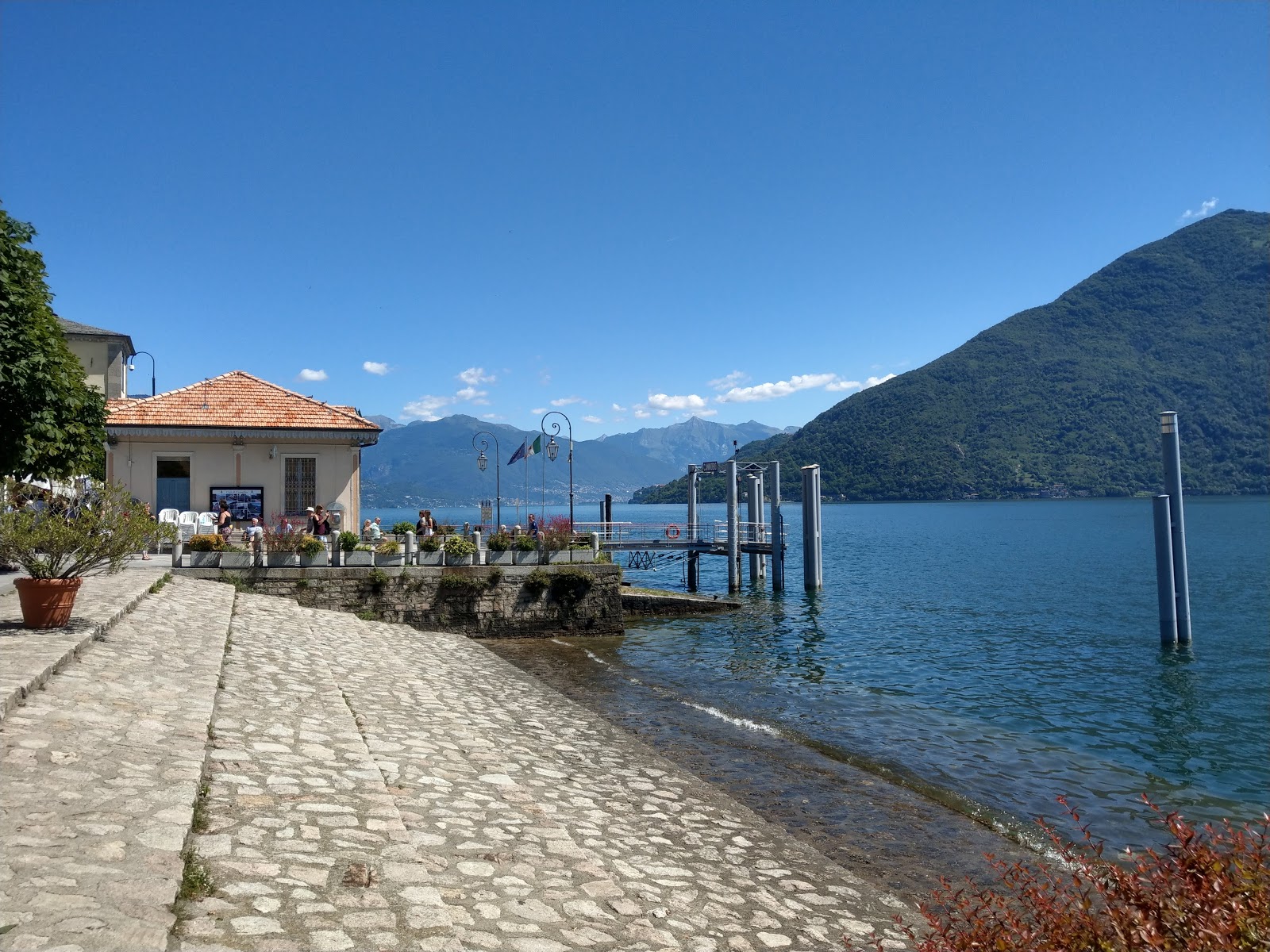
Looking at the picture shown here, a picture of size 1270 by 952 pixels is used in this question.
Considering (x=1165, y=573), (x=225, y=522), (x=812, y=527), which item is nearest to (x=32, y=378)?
(x=225, y=522)

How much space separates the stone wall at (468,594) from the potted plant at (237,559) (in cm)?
11

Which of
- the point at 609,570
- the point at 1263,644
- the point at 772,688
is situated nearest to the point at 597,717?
the point at 772,688

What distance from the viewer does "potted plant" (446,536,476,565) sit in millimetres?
20438

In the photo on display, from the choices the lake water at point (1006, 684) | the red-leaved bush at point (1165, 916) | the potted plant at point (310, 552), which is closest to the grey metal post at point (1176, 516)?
the lake water at point (1006, 684)

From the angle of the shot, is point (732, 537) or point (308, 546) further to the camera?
point (732, 537)

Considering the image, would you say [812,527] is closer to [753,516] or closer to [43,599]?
[753,516]

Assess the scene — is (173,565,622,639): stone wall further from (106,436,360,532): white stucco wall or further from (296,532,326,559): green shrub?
(106,436,360,532): white stucco wall

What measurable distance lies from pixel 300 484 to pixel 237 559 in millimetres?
6331

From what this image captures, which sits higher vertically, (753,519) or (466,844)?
(753,519)

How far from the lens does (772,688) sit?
1666 cm

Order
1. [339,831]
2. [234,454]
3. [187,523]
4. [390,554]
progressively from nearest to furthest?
[339,831]
[390,554]
[187,523]
[234,454]

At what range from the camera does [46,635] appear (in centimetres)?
900

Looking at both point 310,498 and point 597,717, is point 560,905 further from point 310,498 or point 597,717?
point 310,498

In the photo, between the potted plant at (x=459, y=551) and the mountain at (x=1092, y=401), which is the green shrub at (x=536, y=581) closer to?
the potted plant at (x=459, y=551)
